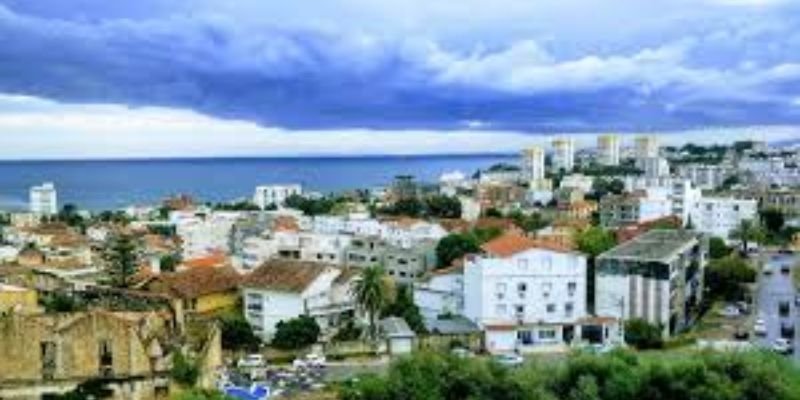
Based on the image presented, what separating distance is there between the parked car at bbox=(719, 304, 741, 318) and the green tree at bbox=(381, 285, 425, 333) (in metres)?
16.5

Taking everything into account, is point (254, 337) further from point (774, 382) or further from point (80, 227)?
point (80, 227)

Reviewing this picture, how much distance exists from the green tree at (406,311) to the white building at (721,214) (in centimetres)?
4397

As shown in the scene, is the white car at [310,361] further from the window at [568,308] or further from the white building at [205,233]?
the white building at [205,233]

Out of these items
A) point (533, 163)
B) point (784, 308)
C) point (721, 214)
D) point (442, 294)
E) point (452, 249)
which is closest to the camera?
point (442, 294)

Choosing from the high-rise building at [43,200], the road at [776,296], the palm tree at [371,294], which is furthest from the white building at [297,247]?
the high-rise building at [43,200]

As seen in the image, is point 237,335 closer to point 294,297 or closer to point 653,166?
point 294,297

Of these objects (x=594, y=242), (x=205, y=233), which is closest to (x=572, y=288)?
(x=594, y=242)

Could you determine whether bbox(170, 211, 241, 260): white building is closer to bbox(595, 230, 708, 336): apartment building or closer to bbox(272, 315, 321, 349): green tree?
bbox(272, 315, 321, 349): green tree

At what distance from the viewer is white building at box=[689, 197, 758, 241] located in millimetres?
86625

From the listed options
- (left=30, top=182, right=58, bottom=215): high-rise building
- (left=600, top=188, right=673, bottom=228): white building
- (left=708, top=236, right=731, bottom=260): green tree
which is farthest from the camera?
(left=30, top=182, right=58, bottom=215): high-rise building

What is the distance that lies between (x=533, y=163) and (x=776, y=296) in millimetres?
108899

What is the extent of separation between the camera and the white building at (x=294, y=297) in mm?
47625

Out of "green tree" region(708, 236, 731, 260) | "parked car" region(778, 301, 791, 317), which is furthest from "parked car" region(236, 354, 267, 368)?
"green tree" region(708, 236, 731, 260)

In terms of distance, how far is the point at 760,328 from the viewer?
48.2m
